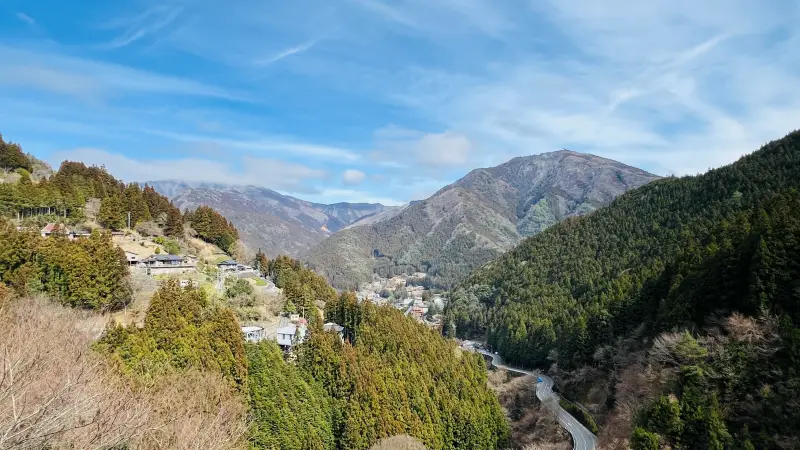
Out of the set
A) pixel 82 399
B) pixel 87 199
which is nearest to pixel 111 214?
pixel 87 199

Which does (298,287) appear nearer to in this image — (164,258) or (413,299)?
(164,258)

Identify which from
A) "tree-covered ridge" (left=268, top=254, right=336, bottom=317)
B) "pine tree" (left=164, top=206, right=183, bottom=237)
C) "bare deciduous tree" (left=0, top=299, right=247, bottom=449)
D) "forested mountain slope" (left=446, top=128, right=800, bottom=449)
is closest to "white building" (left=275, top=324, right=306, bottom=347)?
"tree-covered ridge" (left=268, top=254, right=336, bottom=317)

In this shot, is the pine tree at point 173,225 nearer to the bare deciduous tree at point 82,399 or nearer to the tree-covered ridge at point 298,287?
the tree-covered ridge at point 298,287

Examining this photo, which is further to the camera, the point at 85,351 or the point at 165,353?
the point at 165,353

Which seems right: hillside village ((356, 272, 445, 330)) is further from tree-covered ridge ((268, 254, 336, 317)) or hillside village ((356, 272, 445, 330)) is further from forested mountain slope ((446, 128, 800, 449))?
tree-covered ridge ((268, 254, 336, 317))

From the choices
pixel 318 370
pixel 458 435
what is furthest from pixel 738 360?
pixel 318 370

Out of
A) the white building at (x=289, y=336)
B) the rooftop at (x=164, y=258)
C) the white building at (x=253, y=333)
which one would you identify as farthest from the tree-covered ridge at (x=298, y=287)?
the rooftop at (x=164, y=258)

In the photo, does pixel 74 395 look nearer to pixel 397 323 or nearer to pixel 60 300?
pixel 60 300
